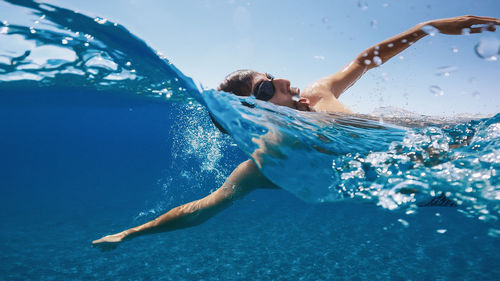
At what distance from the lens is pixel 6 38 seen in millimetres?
5996

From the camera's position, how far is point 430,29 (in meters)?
3.54

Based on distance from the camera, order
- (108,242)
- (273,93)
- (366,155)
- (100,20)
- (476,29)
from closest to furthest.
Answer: (108,242) → (366,155) → (476,29) → (273,93) → (100,20)

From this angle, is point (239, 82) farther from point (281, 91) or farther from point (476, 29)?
point (476, 29)

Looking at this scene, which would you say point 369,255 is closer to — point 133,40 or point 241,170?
point 241,170

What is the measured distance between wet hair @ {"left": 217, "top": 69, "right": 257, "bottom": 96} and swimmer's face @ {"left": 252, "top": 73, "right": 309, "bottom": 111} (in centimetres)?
7

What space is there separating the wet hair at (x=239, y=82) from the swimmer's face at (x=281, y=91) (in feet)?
0.22

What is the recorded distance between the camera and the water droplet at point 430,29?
11.4 ft

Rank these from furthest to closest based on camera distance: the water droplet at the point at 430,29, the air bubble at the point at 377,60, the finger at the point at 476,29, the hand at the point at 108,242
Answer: the air bubble at the point at 377,60
the water droplet at the point at 430,29
the finger at the point at 476,29
the hand at the point at 108,242

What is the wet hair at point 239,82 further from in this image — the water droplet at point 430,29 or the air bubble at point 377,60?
the water droplet at point 430,29

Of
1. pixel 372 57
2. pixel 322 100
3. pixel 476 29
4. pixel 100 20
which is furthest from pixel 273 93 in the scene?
pixel 100 20

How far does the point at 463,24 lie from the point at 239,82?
2.90m

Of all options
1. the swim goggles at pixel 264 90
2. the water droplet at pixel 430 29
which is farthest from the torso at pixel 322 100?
the water droplet at pixel 430 29

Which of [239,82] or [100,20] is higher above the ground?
[100,20]

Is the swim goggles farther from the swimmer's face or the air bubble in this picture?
the air bubble
